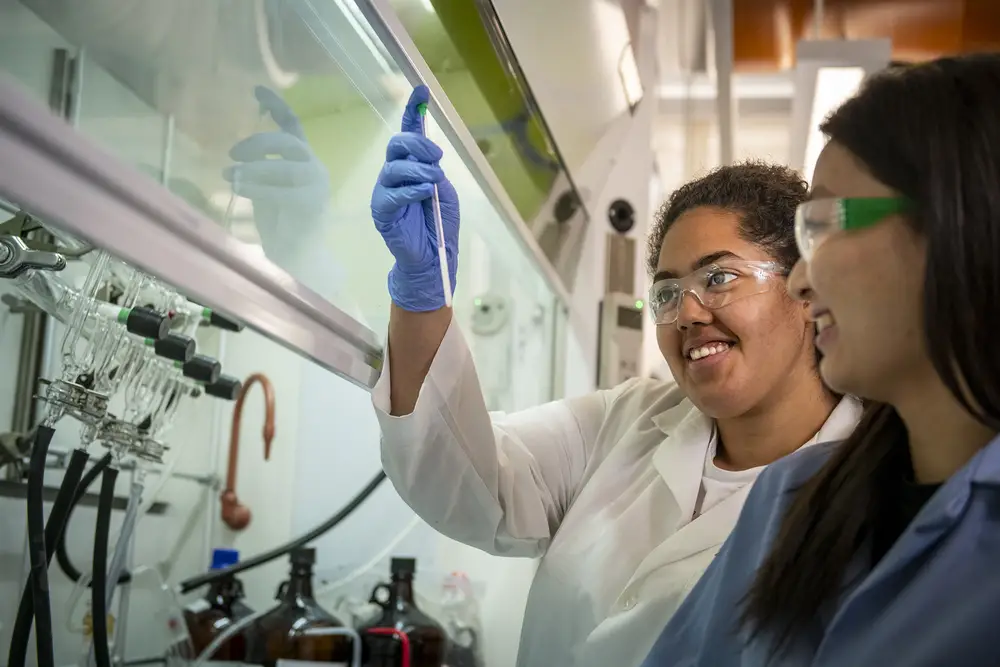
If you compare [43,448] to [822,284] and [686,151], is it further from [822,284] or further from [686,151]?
[686,151]

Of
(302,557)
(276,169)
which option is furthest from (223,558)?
(276,169)

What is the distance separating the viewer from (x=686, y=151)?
2881 millimetres

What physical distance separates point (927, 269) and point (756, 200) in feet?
2.06

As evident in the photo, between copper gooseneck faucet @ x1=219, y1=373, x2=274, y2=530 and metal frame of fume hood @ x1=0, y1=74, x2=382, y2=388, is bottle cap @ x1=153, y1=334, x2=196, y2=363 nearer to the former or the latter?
metal frame of fume hood @ x1=0, y1=74, x2=382, y2=388

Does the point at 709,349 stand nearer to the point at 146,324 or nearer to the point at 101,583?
the point at 146,324

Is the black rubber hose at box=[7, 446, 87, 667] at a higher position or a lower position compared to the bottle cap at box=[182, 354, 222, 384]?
lower

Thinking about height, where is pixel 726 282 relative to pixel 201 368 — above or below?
above

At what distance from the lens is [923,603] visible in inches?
25.8

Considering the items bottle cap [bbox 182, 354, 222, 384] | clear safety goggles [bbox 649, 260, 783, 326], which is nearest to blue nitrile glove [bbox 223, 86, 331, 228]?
bottle cap [bbox 182, 354, 222, 384]

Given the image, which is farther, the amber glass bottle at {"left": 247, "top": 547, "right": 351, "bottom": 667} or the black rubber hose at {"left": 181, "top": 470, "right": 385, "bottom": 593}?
the black rubber hose at {"left": 181, "top": 470, "right": 385, "bottom": 593}

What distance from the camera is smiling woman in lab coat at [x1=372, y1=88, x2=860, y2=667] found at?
115 centimetres

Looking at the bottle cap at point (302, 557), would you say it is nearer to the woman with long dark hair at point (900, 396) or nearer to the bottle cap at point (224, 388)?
the bottle cap at point (224, 388)

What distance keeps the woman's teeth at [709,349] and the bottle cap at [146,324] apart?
2.30 feet

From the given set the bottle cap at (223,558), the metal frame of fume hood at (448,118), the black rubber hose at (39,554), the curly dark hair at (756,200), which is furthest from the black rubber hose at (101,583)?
the curly dark hair at (756,200)
